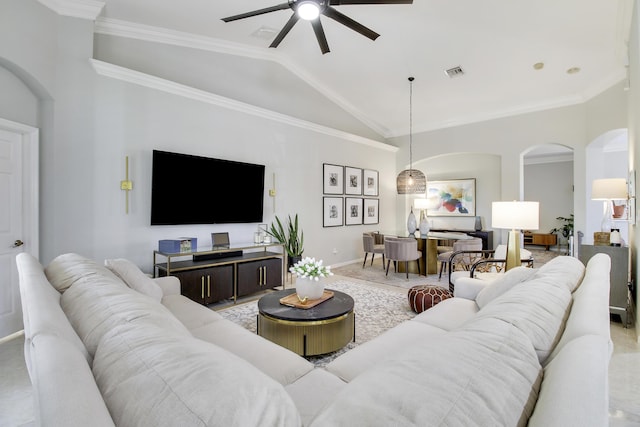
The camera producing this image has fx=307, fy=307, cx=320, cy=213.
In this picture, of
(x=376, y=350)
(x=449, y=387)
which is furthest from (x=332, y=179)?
(x=449, y=387)

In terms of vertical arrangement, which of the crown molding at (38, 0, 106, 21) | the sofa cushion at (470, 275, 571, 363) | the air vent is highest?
the air vent

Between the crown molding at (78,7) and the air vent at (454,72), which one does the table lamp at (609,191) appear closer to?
the air vent at (454,72)

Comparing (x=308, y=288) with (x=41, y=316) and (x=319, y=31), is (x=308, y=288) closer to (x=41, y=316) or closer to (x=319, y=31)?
(x=41, y=316)

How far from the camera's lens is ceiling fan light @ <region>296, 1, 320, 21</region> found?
2514 mm

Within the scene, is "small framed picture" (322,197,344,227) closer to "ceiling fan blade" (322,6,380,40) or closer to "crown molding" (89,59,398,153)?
"crown molding" (89,59,398,153)

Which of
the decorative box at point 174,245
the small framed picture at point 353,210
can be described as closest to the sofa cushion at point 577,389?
the decorative box at point 174,245

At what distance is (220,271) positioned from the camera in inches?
157

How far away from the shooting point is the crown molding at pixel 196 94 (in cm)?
362

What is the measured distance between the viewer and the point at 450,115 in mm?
6945

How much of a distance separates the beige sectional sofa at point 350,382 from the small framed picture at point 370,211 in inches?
Answer: 237

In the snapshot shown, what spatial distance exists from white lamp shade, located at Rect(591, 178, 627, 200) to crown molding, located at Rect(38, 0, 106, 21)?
6536 millimetres

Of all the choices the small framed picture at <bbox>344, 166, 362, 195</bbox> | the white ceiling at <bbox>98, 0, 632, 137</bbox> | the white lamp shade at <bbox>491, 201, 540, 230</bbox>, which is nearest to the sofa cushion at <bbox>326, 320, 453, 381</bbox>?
the white lamp shade at <bbox>491, 201, 540, 230</bbox>

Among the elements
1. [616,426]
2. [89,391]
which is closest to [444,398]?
[89,391]

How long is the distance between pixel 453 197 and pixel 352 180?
3384mm
